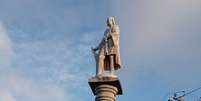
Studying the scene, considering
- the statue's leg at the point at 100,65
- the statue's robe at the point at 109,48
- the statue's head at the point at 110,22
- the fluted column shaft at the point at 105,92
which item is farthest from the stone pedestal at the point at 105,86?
the statue's head at the point at 110,22

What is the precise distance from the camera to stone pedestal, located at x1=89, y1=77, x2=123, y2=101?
18109 millimetres

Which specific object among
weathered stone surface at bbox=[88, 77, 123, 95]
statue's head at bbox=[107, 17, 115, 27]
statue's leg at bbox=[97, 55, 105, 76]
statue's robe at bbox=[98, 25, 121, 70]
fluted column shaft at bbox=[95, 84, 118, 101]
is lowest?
fluted column shaft at bbox=[95, 84, 118, 101]

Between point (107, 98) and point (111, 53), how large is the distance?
1.93 meters

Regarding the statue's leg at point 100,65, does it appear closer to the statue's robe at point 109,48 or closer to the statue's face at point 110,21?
the statue's robe at point 109,48

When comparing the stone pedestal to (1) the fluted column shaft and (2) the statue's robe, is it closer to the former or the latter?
(1) the fluted column shaft

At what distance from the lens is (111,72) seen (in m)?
18.7

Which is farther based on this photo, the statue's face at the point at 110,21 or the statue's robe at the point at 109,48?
the statue's face at the point at 110,21

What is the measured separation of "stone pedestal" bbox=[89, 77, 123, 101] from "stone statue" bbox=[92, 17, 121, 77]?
1.73 ft

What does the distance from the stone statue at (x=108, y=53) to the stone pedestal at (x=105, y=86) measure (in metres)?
0.53

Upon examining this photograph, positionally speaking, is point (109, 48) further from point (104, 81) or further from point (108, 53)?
point (104, 81)

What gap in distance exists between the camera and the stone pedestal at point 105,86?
59.4 feet

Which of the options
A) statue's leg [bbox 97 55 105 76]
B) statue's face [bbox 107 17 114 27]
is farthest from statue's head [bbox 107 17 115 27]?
statue's leg [bbox 97 55 105 76]

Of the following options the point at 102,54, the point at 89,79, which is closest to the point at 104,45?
the point at 102,54

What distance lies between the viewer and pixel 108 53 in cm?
1911
